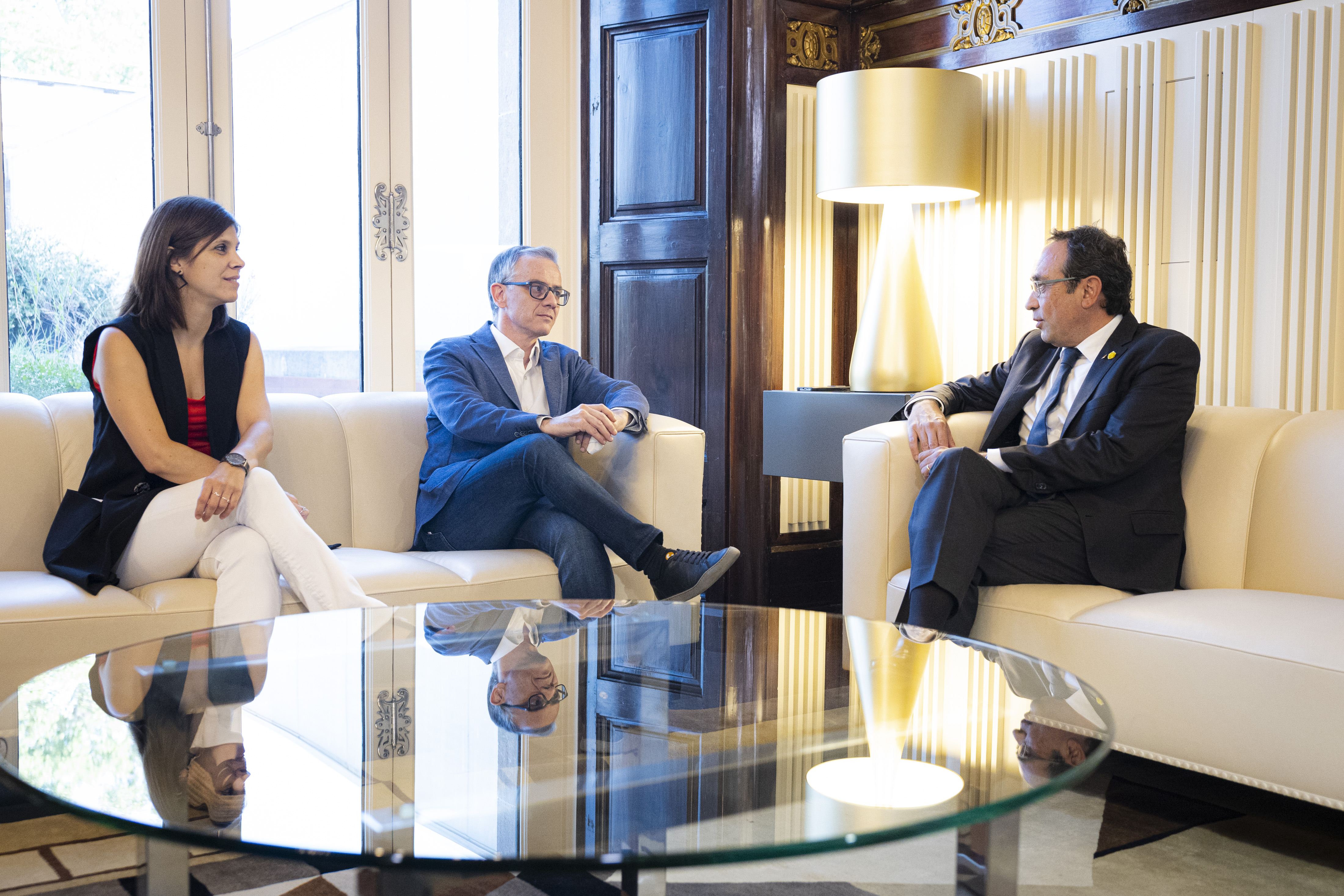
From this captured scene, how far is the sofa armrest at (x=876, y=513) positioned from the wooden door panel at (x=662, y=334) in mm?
1203

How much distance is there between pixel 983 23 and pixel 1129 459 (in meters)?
1.78

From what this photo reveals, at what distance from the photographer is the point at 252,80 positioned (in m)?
3.35

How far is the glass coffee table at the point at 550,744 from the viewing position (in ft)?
3.09

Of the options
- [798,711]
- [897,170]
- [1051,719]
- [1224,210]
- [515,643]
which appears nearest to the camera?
[1051,719]

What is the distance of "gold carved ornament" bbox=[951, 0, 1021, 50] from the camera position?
11.2ft

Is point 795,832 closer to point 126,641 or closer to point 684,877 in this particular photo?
point 684,877

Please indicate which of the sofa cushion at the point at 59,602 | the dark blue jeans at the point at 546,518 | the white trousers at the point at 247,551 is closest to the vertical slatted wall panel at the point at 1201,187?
the dark blue jeans at the point at 546,518

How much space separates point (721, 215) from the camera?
3.58 metres

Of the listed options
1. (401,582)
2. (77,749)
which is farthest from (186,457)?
(77,749)

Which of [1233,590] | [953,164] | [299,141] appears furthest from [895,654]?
[299,141]

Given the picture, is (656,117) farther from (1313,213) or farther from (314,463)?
(1313,213)

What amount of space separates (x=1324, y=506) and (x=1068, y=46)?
5.42ft

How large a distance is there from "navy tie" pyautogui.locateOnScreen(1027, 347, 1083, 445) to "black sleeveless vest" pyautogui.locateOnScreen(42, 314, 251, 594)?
5.84ft

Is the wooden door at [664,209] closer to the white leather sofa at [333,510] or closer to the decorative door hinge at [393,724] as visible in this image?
the white leather sofa at [333,510]
